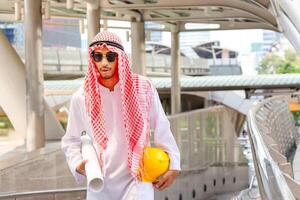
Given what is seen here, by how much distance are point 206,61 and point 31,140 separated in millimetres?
62007

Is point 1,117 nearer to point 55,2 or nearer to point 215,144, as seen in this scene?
point 55,2

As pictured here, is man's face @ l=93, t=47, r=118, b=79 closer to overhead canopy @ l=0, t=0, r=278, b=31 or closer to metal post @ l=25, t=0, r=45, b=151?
metal post @ l=25, t=0, r=45, b=151

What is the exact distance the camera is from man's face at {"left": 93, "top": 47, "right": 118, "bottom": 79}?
12.4 ft

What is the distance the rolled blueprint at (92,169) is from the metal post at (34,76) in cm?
1706

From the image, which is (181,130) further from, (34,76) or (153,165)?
(153,165)

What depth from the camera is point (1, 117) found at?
115 ft

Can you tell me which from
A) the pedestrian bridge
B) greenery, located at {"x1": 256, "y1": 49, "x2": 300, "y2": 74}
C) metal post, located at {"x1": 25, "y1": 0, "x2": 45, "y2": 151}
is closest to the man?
the pedestrian bridge

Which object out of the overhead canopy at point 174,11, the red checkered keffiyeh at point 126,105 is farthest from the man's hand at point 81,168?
the overhead canopy at point 174,11

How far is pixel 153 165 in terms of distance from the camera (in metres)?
3.68

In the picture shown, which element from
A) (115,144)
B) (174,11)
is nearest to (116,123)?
(115,144)

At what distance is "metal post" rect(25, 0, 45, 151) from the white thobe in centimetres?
1692

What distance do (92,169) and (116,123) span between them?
350mm

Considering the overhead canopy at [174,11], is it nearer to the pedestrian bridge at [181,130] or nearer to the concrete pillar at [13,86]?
the pedestrian bridge at [181,130]

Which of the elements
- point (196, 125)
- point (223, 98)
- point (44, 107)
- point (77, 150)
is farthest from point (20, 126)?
point (223, 98)
